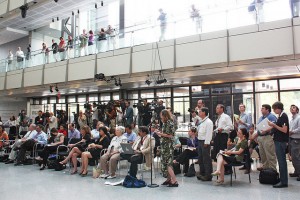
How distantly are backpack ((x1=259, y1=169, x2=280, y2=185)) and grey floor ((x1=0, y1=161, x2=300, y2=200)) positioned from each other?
0.57 feet

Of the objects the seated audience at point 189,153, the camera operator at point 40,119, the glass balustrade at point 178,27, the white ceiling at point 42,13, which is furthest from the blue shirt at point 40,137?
the white ceiling at point 42,13

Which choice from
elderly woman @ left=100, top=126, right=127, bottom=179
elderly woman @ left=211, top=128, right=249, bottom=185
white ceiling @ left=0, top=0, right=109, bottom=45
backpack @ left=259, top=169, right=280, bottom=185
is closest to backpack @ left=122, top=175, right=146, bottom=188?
elderly woman @ left=100, top=126, right=127, bottom=179

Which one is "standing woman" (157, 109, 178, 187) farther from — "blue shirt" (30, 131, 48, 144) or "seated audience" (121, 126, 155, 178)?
"blue shirt" (30, 131, 48, 144)

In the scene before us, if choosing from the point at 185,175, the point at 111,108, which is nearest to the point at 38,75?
the point at 111,108

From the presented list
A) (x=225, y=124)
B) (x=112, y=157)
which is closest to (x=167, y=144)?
(x=225, y=124)

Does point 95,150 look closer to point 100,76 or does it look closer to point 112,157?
point 112,157

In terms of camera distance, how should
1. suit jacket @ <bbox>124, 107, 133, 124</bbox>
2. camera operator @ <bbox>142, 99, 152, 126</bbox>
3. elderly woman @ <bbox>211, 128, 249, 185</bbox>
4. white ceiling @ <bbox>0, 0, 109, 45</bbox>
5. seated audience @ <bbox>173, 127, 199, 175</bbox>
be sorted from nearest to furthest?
elderly woman @ <bbox>211, 128, 249, 185</bbox> < seated audience @ <bbox>173, 127, 199, 175</bbox> < camera operator @ <bbox>142, 99, 152, 126</bbox> < suit jacket @ <bbox>124, 107, 133, 124</bbox> < white ceiling @ <bbox>0, 0, 109, 45</bbox>

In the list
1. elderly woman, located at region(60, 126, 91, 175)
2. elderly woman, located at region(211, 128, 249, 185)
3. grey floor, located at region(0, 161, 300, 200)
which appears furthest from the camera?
elderly woman, located at region(60, 126, 91, 175)

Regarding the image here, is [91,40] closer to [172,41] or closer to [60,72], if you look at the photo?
[60,72]

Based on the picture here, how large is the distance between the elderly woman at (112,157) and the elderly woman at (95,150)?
43 centimetres

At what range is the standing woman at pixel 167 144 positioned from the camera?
579 cm

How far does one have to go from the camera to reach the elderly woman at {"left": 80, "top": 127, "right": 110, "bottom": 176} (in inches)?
293

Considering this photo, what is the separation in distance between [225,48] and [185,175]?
16.1 ft

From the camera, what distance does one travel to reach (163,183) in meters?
6.03
